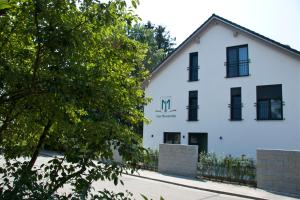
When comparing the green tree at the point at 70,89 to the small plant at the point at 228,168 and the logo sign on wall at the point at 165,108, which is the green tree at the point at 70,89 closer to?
the small plant at the point at 228,168

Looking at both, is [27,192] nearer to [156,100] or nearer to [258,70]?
[258,70]

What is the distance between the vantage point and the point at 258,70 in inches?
824

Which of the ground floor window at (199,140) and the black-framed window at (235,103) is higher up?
the black-framed window at (235,103)

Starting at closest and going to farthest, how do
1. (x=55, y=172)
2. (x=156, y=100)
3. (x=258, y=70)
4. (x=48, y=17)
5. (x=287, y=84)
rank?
(x=48, y=17) → (x=55, y=172) → (x=287, y=84) → (x=258, y=70) → (x=156, y=100)

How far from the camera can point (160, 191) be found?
1200 centimetres

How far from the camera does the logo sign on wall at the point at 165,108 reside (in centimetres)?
2498

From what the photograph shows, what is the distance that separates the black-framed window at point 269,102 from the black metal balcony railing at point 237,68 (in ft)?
5.00

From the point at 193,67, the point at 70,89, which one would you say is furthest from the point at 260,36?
the point at 70,89

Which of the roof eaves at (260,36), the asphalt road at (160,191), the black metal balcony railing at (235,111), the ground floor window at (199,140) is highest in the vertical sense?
the roof eaves at (260,36)

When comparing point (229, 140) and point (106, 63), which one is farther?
point (229, 140)

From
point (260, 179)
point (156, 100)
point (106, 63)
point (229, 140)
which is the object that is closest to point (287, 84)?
point (229, 140)

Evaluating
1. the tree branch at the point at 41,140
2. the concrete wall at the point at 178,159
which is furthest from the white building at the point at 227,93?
the tree branch at the point at 41,140

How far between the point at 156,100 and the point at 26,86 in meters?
23.1

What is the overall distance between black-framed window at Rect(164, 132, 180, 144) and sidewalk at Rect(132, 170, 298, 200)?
833cm
